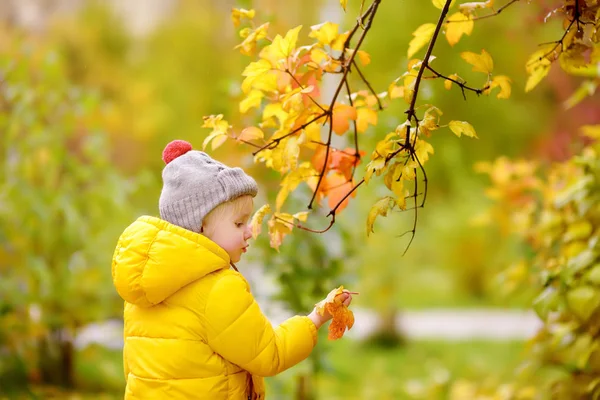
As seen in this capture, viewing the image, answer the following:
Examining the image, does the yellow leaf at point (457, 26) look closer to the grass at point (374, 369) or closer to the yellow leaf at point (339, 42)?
the yellow leaf at point (339, 42)

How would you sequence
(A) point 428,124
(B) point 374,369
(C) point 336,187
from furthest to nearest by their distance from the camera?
(B) point 374,369 < (C) point 336,187 < (A) point 428,124

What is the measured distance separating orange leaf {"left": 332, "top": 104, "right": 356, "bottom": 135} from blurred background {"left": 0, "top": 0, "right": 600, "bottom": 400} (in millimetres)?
1051

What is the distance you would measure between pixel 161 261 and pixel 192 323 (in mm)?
137

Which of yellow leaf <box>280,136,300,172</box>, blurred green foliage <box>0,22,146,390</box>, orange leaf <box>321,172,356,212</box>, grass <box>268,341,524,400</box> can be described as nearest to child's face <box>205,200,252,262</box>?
yellow leaf <box>280,136,300,172</box>

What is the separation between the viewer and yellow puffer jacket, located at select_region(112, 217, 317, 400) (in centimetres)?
143

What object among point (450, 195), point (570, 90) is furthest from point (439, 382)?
point (450, 195)

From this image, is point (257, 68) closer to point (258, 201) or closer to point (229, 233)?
point (229, 233)

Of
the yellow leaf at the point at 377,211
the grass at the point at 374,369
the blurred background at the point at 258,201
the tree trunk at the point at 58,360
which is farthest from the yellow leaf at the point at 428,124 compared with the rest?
the tree trunk at the point at 58,360

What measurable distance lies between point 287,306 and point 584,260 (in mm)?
1423

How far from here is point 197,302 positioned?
57.2 inches

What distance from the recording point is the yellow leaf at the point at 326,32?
1.56 metres

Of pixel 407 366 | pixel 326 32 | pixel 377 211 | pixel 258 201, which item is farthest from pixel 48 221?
pixel 407 366

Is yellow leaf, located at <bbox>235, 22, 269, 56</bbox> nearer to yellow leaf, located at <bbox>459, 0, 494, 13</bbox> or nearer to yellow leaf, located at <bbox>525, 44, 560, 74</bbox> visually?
yellow leaf, located at <bbox>459, 0, 494, 13</bbox>

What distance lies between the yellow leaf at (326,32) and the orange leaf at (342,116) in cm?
15
